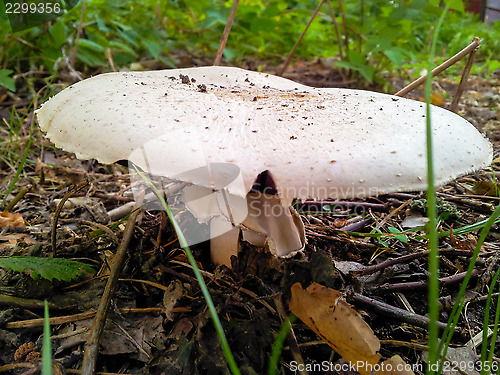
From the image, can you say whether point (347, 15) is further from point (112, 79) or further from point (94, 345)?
point (94, 345)

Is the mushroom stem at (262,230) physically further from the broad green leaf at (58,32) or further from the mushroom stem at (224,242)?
the broad green leaf at (58,32)

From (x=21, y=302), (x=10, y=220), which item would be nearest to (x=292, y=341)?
(x=21, y=302)

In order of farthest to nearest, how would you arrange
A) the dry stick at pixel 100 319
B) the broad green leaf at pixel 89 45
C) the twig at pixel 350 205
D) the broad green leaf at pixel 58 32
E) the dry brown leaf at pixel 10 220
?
1. the broad green leaf at pixel 89 45
2. the broad green leaf at pixel 58 32
3. the twig at pixel 350 205
4. the dry brown leaf at pixel 10 220
5. the dry stick at pixel 100 319

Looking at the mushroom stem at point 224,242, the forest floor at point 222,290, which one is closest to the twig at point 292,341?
the forest floor at point 222,290

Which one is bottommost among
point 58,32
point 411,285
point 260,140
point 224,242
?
point 411,285

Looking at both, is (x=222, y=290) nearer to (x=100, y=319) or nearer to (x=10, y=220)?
(x=100, y=319)

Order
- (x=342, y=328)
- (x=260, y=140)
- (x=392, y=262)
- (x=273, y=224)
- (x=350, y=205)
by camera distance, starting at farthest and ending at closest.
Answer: (x=350, y=205) < (x=392, y=262) < (x=273, y=224) < (x=342, y=328) < (x=260, y=140)

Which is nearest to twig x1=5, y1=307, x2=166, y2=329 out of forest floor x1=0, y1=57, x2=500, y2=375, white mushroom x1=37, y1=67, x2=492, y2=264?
forest floor x1=0, y1=57, x2=500, y2=375

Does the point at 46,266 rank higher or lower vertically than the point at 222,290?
higher
